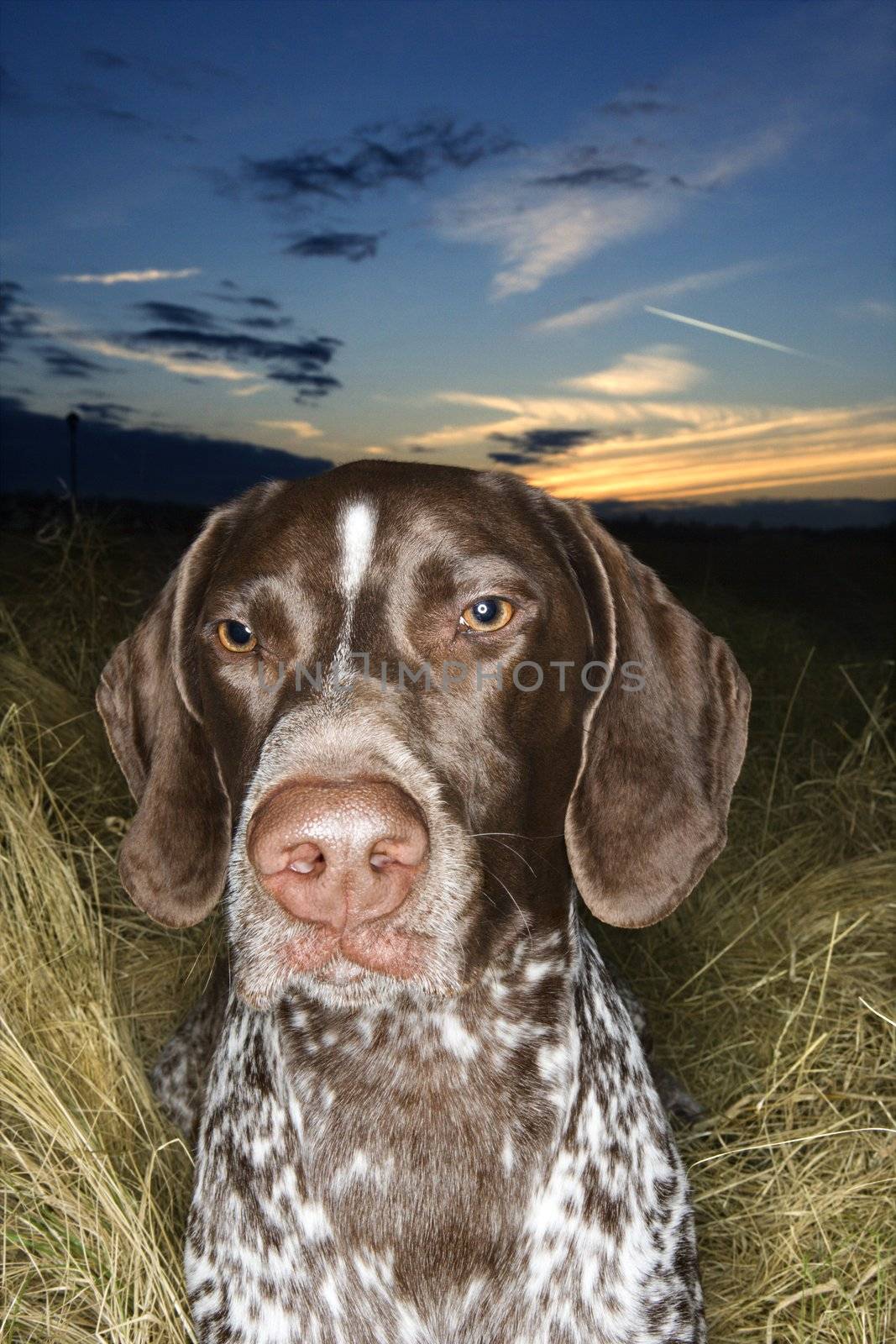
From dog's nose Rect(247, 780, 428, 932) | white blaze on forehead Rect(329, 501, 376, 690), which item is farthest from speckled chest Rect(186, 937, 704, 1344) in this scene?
white blaze on forehead Rect(329, 501, 376, 690)

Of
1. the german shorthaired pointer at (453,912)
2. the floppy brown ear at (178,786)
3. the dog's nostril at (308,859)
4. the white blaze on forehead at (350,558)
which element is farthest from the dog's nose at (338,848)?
the floppy brown ear at (178,786)

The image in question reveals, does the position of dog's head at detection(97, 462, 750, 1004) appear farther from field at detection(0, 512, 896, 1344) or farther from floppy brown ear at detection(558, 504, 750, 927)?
field at detection(0, 512, 896, 1344)

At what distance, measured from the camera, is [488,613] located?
8.36 ft

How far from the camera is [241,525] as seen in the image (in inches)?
117

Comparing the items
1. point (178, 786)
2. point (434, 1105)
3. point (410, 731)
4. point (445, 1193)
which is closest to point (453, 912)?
point (410, 731)

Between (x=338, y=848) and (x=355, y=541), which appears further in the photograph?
(x=355, y=541)

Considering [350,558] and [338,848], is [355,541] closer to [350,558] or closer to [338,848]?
[350,558]

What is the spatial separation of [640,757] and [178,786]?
1.17 metres

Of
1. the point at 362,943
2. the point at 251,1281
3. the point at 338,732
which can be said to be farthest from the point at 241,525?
the point at 251,1281

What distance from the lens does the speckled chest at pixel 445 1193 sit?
8.38 feet

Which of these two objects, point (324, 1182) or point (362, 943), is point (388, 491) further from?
point (324, 1182)

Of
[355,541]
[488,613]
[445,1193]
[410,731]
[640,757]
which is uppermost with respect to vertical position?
[355,541]

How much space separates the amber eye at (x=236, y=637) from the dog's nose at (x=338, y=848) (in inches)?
25.7

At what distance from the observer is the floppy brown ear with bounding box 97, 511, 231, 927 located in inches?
120
